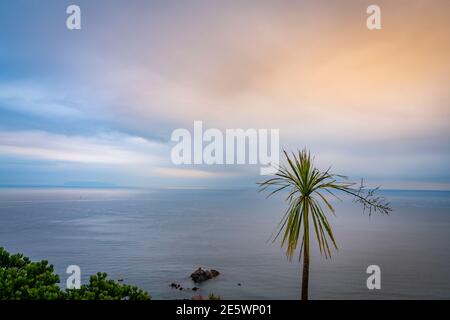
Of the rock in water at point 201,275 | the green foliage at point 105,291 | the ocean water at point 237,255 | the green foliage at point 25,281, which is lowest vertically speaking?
the ocean water at point 237,255

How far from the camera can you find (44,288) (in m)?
5.43

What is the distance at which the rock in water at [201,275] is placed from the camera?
33.6 metres

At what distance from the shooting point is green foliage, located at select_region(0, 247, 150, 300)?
17.5 feet

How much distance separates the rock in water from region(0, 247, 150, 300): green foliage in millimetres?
29050

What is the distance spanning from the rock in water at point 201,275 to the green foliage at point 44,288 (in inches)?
1144

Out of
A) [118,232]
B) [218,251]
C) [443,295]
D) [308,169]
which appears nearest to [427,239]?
[443,295]

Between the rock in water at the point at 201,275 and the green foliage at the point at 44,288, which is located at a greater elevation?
the green foliage at the point at 44,288

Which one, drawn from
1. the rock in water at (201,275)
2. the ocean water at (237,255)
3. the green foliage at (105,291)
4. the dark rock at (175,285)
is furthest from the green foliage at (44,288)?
the rock in water at (201,275)

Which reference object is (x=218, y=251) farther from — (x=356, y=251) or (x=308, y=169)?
(x=308, y=169)

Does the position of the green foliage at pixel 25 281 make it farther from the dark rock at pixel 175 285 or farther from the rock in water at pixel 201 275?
the rock in water at pixel 201 275

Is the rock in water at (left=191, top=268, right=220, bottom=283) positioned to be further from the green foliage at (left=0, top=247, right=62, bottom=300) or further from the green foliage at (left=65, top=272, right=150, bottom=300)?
the green foliage at (left=65, top=272, right=150, bottom=300)

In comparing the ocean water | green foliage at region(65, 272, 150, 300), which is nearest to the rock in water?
the ocean water
